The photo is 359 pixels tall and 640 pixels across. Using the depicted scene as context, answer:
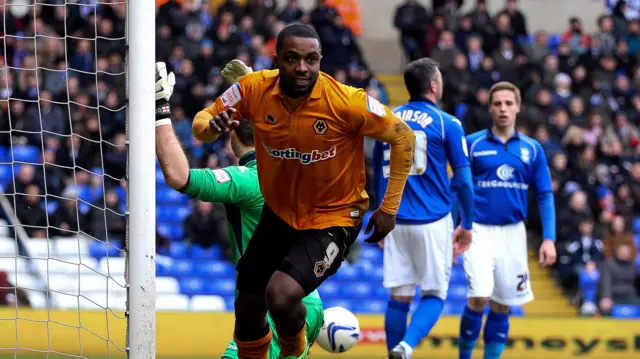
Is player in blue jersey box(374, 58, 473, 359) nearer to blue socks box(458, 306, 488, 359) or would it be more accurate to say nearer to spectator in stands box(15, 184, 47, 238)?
blue socks box(458, 306, 488, 359)

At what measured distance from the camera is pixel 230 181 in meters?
5.58

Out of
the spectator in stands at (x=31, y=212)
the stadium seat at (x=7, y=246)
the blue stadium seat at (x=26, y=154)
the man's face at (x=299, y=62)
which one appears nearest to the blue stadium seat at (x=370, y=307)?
the spectator in stands at (x=31, y=212)

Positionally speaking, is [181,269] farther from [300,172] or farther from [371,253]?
[300,172]

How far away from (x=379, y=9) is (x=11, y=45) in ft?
26.2

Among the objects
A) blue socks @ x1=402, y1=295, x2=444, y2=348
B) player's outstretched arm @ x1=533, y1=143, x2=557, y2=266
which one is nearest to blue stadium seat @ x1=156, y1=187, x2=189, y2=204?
player's outstretched arm @ x1=533, y1=143, x2=557, y2=266

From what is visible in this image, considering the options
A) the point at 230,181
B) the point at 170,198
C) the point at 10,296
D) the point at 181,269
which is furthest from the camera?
the point at 170,198

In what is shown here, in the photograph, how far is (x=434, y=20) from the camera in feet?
56.3

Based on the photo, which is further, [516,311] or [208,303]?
[516,311]

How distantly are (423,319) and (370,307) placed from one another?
5788 mm

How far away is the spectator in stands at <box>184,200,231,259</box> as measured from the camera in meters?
13.4

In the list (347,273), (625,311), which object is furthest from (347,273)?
(625,311)

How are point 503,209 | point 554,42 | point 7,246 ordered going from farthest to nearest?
point 554,42, point 7,246, point 503,209

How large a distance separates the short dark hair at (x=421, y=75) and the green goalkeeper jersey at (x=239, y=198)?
197 centimetres

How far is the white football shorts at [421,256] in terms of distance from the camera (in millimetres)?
7590
